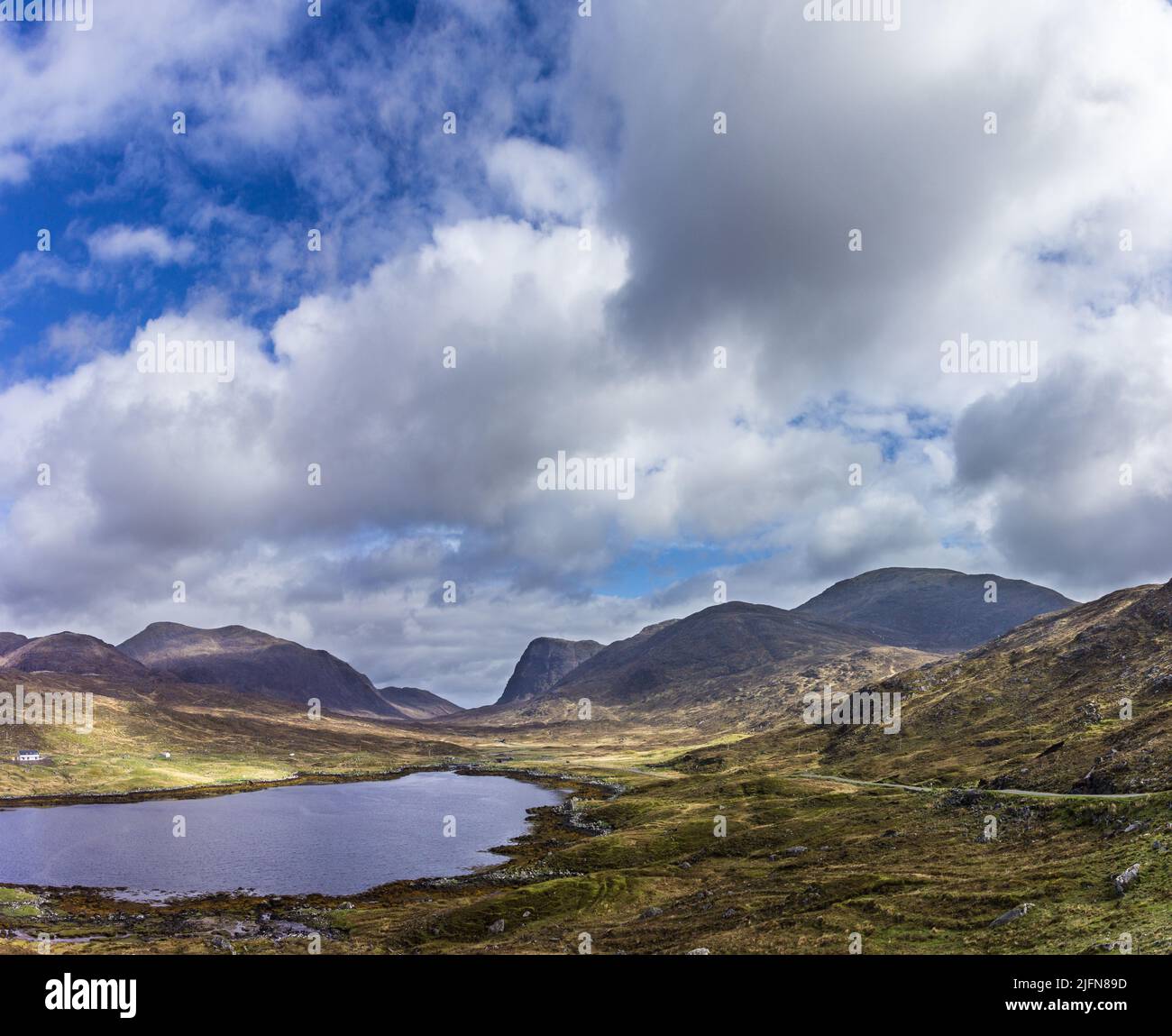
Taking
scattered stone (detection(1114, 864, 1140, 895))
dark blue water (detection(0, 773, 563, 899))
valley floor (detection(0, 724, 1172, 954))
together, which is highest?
scattered stone (detection(1114, 864, 1140, 895))

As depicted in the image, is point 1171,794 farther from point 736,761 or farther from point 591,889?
point 736,761

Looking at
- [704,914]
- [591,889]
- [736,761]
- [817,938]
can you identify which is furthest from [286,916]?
[736,761]

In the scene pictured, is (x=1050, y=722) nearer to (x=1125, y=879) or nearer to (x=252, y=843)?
(x=1125, y=879)

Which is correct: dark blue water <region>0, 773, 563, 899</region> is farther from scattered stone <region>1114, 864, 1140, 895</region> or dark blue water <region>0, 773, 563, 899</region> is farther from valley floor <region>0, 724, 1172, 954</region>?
scattered stone <region>1114, 864, 1140, 895</region>

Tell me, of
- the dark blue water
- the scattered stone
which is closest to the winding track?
the scattered stone

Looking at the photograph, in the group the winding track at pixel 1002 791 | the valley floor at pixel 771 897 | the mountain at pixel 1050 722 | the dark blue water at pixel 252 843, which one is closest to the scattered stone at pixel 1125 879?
the valley floor at pixel 771 897
